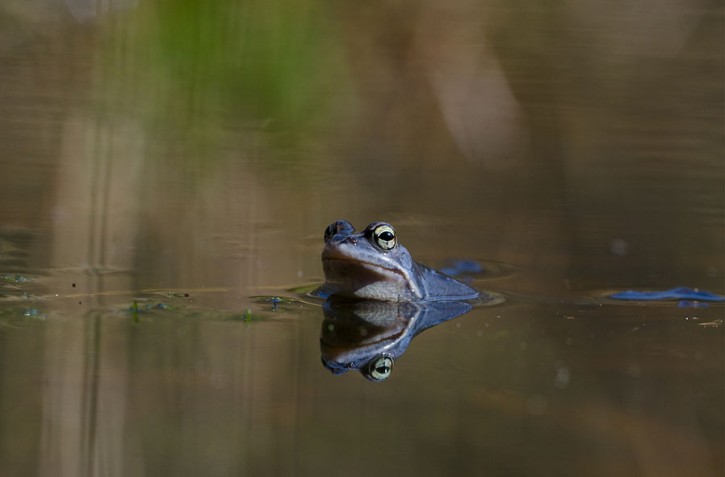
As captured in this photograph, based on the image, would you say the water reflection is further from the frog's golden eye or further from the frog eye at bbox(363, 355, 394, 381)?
the frog's golden eye

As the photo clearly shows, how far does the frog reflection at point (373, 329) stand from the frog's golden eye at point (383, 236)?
29 centimetres

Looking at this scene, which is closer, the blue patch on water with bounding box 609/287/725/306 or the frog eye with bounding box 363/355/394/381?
the frog eye with bounding box 363/355/394/381

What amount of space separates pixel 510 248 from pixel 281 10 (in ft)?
9.72

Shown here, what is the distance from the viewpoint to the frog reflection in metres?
3.73

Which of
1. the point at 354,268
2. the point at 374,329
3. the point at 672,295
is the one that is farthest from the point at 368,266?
Answer: the point at 672,295

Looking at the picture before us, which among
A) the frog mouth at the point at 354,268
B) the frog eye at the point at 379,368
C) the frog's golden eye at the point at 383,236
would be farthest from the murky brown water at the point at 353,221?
the frog's golden eye at the point at 383,236

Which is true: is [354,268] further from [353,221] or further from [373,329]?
[353,221]

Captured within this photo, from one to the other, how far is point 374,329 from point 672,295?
6.09 feet

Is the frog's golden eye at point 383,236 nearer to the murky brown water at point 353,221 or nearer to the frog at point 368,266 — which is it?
the frog at point 368,266

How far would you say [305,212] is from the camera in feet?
22.5

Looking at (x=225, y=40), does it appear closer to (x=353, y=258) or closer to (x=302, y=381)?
(x=353, y=258)

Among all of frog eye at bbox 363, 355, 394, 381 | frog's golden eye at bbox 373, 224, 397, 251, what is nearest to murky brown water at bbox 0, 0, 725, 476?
frog eye at bbox 363, 355, 394, 381

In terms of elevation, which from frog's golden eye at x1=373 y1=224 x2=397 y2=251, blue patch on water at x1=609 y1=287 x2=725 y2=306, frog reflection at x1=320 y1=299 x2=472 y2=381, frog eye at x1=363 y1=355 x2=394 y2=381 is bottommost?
frog eye at x1=363 y1=355 x2=394 y2=381

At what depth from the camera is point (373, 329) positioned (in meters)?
4.39
